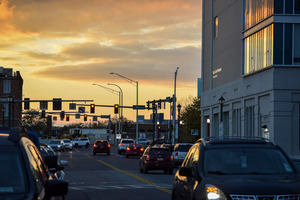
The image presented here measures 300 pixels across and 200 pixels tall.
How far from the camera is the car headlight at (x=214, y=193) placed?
895 centimetres

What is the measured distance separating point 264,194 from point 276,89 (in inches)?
1609

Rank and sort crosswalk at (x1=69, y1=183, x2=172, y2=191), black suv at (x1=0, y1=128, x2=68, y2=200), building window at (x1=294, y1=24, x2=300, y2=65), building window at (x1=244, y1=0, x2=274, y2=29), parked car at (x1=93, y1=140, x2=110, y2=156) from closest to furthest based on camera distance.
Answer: black suv at (x1=0, y1=128, x2=68, y2=200) < crosswalk at (x1=69, y1=183, x2=172, y2=191) < building window at (x1=294, y1=24, x2=300, y2=65) < building window at (x1=244, y1=0, x2=274, y2=29) < parked car at (x1=93, y1=140, x2=110, y2=156)

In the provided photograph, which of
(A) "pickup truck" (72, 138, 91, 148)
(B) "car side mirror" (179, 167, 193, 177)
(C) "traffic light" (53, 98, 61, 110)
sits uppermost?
(C) "traffic light" (53, 98, 61, 110)

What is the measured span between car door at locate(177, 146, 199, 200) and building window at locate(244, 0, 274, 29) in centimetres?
4025

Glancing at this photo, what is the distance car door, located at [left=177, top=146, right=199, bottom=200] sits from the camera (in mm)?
10000

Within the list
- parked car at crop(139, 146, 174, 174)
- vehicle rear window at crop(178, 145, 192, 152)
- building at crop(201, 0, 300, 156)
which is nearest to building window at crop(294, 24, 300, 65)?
building at crop(201, 0, 300, 156)

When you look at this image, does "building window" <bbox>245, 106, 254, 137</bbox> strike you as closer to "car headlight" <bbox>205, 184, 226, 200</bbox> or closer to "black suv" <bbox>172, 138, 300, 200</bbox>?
"black suv" <bbox>172, 138, 300, 200</bbox>

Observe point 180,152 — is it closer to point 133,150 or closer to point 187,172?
point 133,150

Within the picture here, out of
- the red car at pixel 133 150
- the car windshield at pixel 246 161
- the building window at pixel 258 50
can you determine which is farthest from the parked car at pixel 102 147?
the car windshield at pixel 246 161

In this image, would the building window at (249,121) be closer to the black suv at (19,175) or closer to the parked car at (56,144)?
the parked car at (56,144)

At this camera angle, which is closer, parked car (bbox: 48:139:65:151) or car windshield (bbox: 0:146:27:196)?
car windshield (bbox: 0:146:27:196)

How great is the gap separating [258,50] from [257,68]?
156 cm

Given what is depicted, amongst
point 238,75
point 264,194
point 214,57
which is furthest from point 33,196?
point 214,57

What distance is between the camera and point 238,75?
59656 mm
